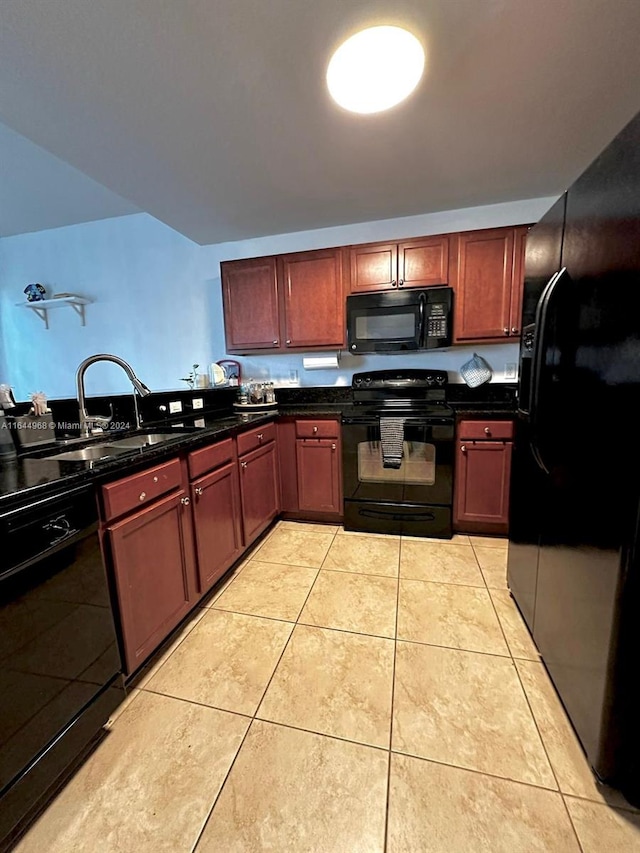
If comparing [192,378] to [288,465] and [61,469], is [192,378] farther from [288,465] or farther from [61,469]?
[61,469]

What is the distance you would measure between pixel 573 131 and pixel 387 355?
1634mm

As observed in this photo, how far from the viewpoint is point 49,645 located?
38.9 inches

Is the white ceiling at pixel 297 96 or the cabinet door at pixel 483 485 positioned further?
the cabinet door at pixel 483 485

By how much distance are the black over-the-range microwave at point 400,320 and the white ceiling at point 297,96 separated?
66 centimetres

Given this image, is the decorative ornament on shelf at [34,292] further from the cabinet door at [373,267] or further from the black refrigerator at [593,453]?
the black refrigerator at [593,453]

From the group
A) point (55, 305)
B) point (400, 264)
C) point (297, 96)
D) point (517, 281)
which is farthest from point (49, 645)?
point (55, 305)

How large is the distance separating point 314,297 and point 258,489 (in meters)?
1.52

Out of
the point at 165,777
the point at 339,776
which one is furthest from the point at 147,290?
the point at 339,776

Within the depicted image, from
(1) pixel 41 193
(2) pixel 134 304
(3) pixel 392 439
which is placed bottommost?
(3) pixel 392 439

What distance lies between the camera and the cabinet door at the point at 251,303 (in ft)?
9.16

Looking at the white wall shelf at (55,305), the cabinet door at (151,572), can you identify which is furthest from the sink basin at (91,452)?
the white wall shelf at (55,305)

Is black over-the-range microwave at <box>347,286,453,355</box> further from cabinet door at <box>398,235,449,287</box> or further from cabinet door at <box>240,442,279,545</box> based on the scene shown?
cabinet door at <box>240,442,279,545</box>

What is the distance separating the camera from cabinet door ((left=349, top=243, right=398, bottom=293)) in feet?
8.43

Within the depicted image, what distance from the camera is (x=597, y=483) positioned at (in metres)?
0.99
